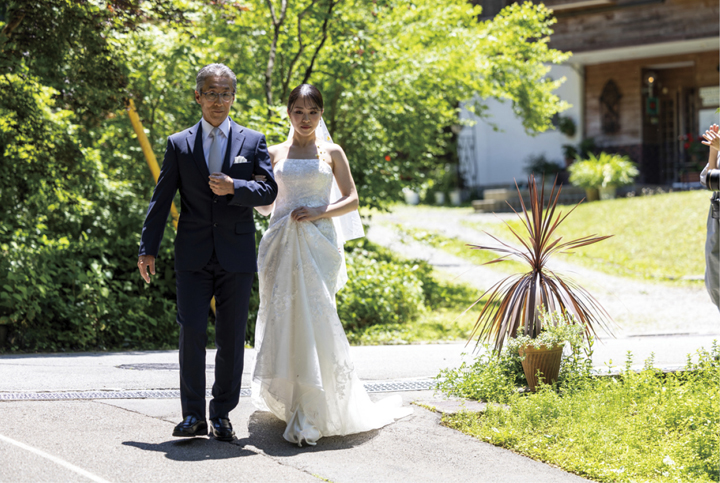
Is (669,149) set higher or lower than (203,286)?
higher

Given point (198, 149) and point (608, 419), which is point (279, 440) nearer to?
point (198, 149)

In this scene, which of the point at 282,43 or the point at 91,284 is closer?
the point at 91,284

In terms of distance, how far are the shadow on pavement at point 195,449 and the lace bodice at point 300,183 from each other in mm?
1362

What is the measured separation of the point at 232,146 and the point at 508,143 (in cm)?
2141

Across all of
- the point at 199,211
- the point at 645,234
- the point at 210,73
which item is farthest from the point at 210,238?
the point at 645,234

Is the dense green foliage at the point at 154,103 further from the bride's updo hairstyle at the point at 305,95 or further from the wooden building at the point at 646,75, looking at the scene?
the wooden building at the point at 646,75

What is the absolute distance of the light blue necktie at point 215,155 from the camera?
432cm

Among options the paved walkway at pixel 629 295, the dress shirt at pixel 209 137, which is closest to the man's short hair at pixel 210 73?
the dress shirt at pixel 209 137

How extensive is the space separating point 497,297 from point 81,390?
2.99 metres

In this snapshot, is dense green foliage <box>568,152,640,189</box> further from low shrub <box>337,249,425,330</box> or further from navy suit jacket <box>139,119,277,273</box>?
navy suit jacket <box>139,119,277,273</box>

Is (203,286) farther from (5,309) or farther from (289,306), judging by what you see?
(5,309)

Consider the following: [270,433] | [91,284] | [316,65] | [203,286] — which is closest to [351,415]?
[270,433]

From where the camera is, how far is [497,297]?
5.69 meters

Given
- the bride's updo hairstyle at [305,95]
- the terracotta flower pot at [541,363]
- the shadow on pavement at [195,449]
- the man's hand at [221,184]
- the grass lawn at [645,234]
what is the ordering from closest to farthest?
1. the shadow on pavement at [195,449]
2. the man's hand at [221,184]
3. the bride's updo hairstyle at [305,95]
4. the terracotta flower pot at [541,363]
5. the grass lawn at [645,234]
